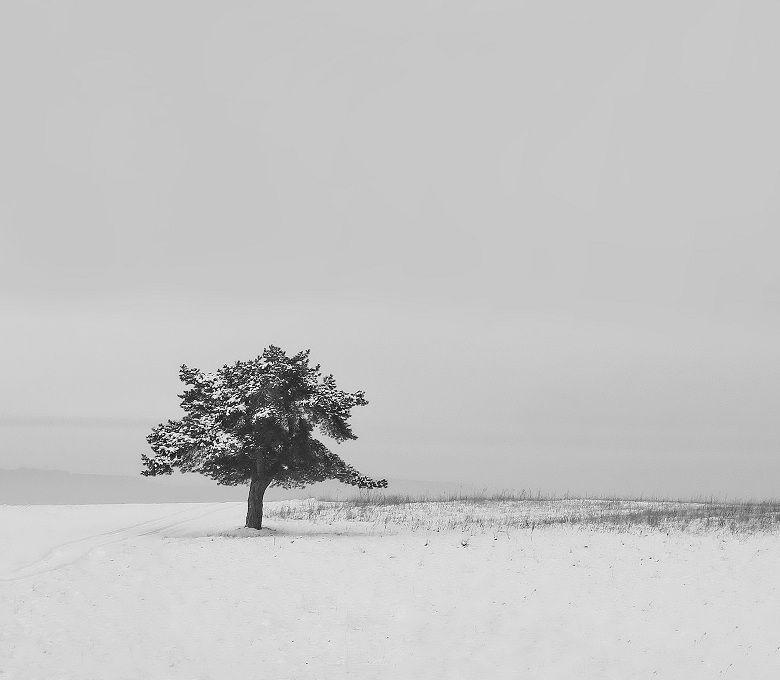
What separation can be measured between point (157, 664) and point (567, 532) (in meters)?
16.2

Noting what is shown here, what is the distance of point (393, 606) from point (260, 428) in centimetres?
1057

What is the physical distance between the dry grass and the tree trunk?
4.47m

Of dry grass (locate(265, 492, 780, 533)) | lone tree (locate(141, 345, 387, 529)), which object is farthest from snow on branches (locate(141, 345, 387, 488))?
dry grass (locate(265, 492, 780, 533))

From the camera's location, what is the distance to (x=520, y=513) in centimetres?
3409

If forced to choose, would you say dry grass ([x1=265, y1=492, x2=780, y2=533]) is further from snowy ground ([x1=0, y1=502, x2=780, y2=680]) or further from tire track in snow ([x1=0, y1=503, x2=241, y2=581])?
tire track in snow ([x1=0, y1=503, x2=241, y2=581])

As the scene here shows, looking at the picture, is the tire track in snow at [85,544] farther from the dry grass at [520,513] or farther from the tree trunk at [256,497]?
the dry grass at [520,513]

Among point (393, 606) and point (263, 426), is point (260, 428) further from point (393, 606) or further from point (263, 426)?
point (393, 606)

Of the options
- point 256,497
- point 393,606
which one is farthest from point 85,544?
point 393,606

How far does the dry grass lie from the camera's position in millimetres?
27312

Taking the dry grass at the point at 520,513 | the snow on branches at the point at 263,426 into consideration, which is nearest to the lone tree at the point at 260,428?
the snow on branches at the point at 263,426

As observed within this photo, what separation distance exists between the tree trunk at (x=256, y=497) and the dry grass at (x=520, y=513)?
14.7ft

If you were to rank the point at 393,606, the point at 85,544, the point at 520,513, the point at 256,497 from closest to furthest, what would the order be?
the point at 393,606 < the point at 85,544 < the point at 256,497 < the point at 520,513

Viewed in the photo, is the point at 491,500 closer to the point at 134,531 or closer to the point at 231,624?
the point at 134,531

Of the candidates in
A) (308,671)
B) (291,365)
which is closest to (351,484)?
(291,365)
